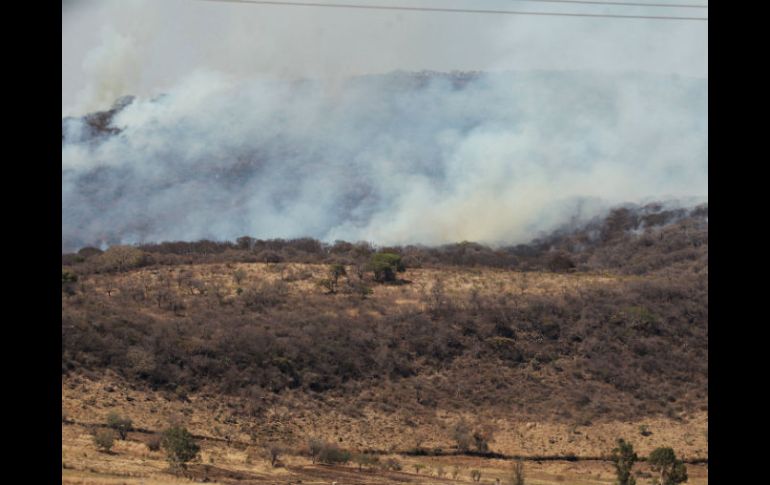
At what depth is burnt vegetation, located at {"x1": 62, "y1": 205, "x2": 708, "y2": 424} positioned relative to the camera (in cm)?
3984

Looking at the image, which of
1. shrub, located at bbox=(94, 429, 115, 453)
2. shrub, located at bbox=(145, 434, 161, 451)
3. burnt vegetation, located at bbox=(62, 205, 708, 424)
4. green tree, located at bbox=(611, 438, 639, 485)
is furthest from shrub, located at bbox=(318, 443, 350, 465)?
green tree, located at bbox=(611, 438, 639, 485)

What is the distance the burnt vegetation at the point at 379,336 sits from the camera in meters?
39.8

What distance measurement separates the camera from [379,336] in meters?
44.7

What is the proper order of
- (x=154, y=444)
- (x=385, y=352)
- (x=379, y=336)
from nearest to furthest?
(x=154, y=444) < (x=385, y=352) < (x=379, y=336)

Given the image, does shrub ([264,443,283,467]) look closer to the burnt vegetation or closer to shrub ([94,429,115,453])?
the burnt vegetation

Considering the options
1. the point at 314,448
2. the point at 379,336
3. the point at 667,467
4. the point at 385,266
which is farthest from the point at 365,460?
the point at 385,266

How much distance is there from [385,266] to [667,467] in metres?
25.6

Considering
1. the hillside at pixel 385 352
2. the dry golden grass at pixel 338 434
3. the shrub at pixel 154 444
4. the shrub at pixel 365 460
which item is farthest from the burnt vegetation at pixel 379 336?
the shrub at pixel 154 444

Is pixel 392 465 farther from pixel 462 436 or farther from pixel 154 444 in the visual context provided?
pixel 154 444

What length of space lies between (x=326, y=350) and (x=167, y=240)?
26.7 metres

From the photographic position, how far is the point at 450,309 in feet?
157

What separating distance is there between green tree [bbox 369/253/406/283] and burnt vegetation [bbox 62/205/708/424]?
5.2 inches
